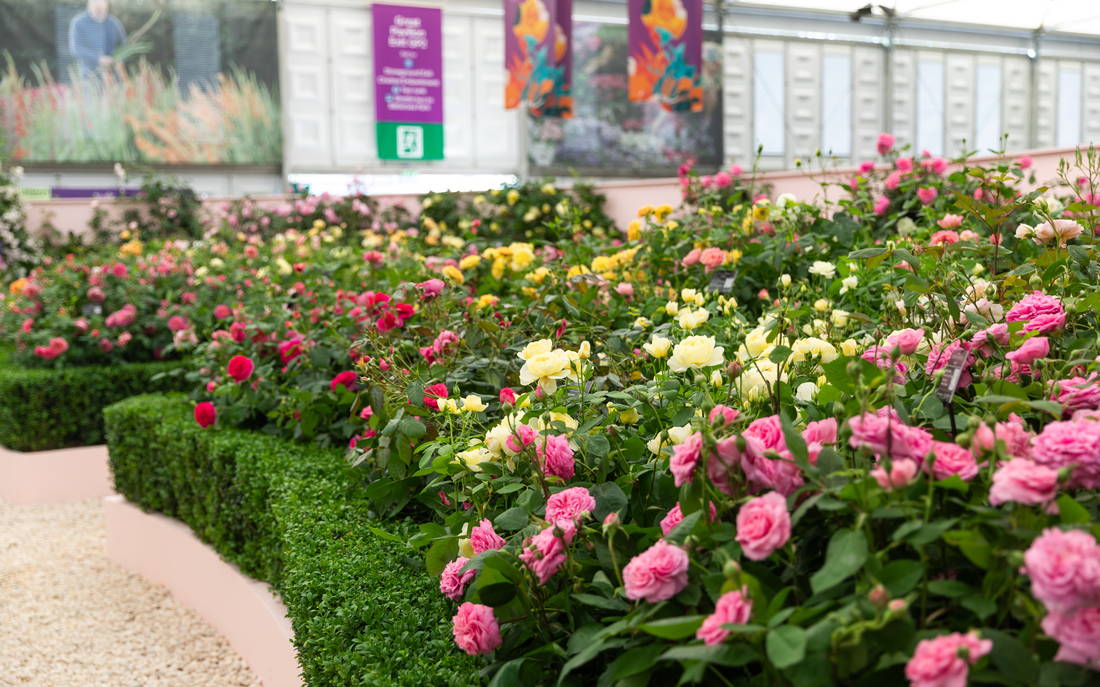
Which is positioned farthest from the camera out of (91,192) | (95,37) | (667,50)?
(91,192)

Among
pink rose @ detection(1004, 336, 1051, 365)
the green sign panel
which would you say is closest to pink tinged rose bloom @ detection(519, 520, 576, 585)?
pink rose @ detection(1004, 336, 1051, 365)

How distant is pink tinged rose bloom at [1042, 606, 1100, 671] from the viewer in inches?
30.8

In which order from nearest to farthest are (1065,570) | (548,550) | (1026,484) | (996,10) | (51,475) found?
(1065,570) < (1026,484) < (548,550) < (51,475) < (996,10)

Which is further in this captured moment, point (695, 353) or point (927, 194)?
point (927, 194)

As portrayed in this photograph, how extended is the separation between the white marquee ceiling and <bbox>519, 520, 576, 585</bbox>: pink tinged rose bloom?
1434 centimetres

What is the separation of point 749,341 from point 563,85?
8588 millimetres

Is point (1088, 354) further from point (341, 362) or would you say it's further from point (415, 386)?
point (341, 362)

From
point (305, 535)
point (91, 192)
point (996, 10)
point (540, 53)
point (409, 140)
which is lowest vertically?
point (305, 535)

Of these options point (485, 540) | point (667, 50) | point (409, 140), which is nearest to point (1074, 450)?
point (485, 540)

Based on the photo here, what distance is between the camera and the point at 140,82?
11.5 meters

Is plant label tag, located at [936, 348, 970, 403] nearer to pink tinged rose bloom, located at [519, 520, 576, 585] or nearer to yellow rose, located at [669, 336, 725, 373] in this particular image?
yellow rose, located at [669, 336, 725, 373]

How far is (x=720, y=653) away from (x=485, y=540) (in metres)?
0.51

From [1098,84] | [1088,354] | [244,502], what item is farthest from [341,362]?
[1098,84]

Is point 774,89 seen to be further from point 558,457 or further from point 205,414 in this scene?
point 558,457
